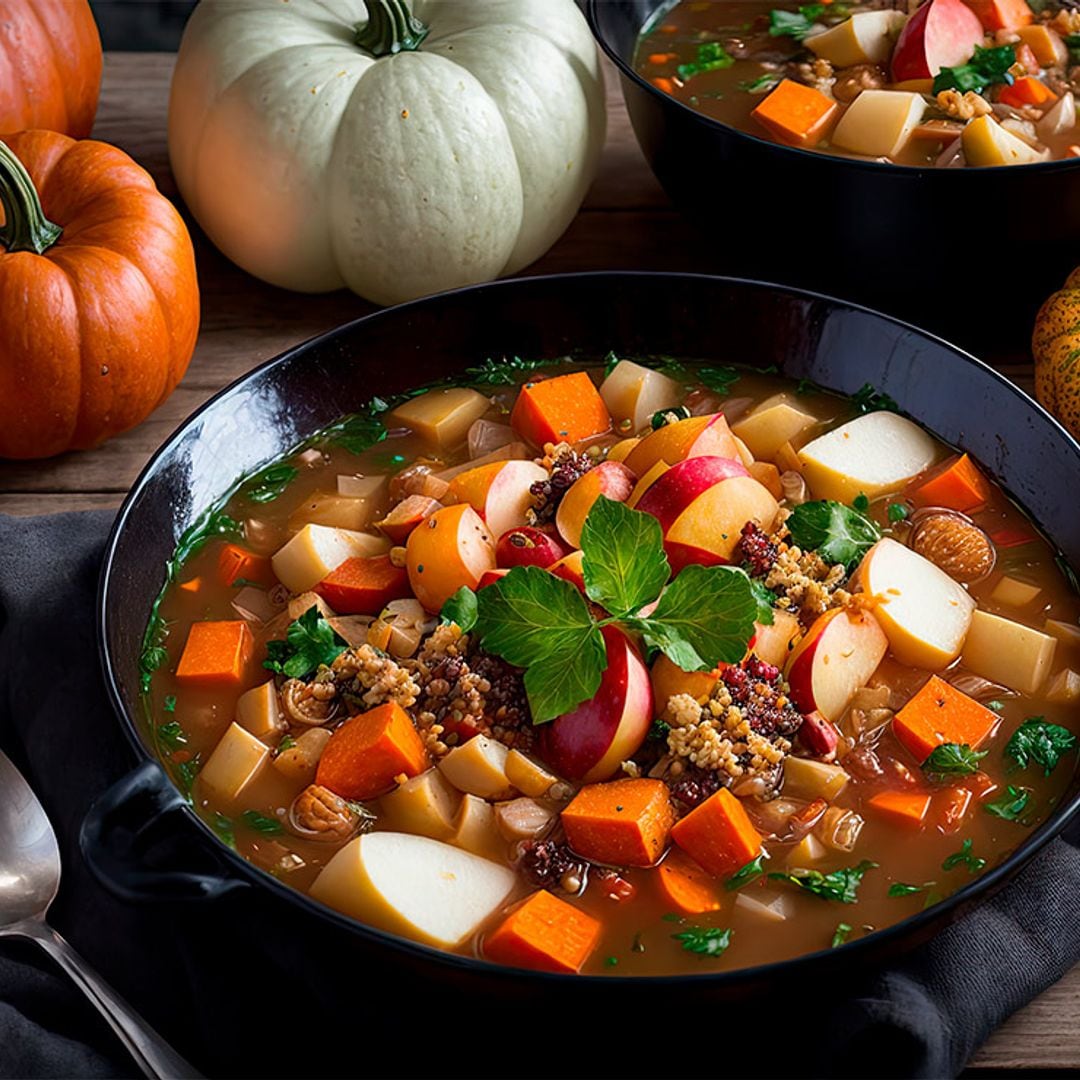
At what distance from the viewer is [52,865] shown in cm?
255

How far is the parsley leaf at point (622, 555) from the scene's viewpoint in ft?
7.88

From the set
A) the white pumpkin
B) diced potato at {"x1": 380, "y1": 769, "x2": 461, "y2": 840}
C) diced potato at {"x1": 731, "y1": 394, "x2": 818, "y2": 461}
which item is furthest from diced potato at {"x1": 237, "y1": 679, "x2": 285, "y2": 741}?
the white pumpkin

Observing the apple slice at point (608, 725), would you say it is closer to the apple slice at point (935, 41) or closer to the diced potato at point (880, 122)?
the diced potato at point (880, 122)

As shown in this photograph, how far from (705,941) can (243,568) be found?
1.17 m

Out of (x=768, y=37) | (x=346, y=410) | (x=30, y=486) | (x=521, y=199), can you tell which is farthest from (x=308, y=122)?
(x=768, y=37)

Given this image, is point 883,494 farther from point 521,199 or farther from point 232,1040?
point 232,1040

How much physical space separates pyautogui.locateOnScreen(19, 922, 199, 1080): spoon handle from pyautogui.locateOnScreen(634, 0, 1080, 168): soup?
251 cm

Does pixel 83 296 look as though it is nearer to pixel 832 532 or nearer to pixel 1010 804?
pixel 832 532

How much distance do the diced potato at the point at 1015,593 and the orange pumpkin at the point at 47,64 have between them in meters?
2.68

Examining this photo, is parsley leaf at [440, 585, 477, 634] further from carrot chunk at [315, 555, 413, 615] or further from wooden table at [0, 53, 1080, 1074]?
wooden table at [0, 53, 1080, 1074]

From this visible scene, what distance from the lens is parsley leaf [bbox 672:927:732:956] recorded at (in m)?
2.17

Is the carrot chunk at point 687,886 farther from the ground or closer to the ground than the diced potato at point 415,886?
farther from the ground

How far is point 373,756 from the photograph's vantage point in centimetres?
239

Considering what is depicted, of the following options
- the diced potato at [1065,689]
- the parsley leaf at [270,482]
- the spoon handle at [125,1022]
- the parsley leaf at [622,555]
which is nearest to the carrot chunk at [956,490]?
the diced potato at [1065,689]
